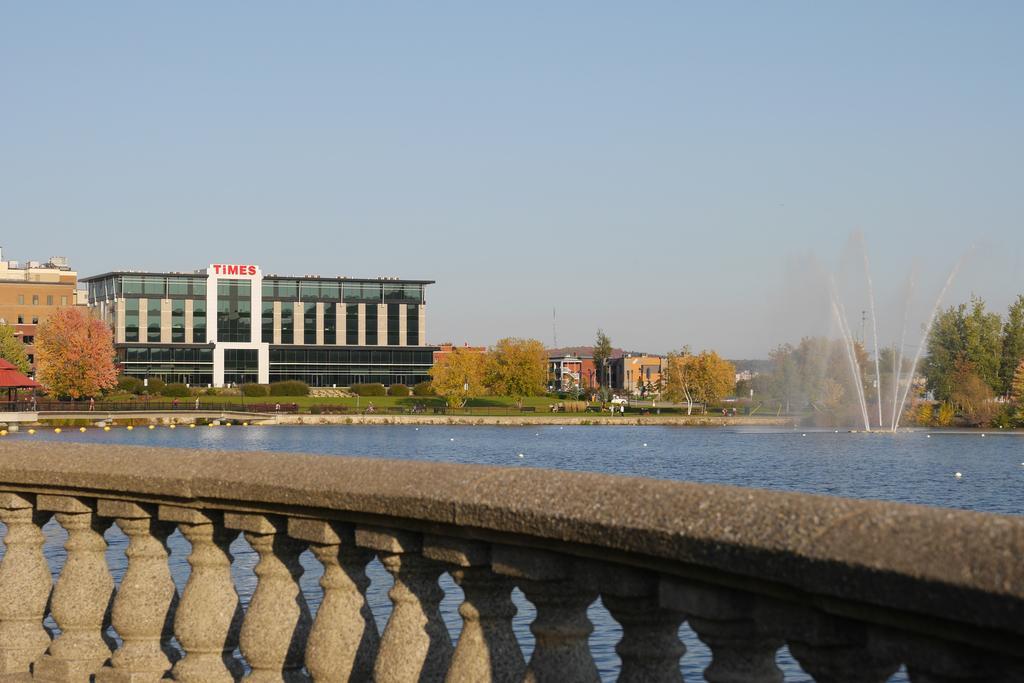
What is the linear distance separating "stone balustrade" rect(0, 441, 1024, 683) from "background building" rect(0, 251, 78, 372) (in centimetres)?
17626

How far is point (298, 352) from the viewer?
157250 millimetres

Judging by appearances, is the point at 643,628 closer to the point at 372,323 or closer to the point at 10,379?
the point at 10,379

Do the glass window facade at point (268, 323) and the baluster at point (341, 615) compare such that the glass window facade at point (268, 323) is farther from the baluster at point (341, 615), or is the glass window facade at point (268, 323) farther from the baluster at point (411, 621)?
the baluster at point (411, 621)

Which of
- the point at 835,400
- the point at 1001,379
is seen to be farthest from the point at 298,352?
the point at 1001,379

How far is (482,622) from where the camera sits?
407 centimetres

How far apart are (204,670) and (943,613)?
352 cm

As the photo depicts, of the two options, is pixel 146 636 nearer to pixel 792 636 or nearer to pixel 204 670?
pixel 204 670

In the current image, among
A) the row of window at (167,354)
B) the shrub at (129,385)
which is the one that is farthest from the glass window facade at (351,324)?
the shrub at (129,385)

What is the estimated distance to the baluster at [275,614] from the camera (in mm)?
4891

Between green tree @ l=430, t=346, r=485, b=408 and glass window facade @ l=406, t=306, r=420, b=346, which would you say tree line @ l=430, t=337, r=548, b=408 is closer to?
green tree @ l=430, t=346, r=485, b=408

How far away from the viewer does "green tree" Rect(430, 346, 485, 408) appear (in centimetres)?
Answer: 14788

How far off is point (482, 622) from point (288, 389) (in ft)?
491

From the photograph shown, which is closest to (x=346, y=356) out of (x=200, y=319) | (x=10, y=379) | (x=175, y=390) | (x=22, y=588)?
(x=200, y=319)

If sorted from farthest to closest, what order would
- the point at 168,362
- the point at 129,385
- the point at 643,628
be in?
the point at 168,362, the point at 129,385, the point at 643,628
